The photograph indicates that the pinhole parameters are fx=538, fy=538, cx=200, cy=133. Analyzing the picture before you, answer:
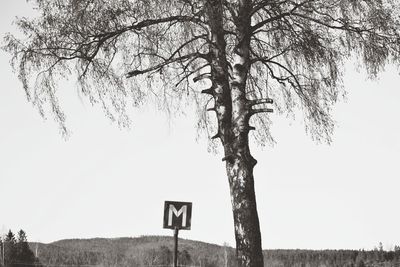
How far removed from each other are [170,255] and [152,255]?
2.30 meters

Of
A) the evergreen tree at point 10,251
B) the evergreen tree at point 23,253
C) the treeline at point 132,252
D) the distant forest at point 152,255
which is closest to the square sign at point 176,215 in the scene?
the distant forest at point 152,255

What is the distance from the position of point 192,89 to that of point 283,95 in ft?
5.77

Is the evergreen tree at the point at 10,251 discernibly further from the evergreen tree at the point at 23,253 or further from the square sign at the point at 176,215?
the square sign at the point at 176,215

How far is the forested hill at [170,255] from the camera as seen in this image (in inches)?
1518

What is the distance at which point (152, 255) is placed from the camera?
6669cm

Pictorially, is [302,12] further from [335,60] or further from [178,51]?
[178,51]

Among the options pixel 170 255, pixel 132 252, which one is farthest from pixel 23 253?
pixel 132 252

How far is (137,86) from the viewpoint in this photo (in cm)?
984

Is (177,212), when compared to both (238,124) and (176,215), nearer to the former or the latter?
(176,215)

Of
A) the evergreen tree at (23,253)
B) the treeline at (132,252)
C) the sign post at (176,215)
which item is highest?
the treeline at (132,252)

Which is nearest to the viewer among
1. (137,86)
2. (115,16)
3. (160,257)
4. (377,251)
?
(115,16)

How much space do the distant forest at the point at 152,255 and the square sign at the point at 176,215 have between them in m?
21.1

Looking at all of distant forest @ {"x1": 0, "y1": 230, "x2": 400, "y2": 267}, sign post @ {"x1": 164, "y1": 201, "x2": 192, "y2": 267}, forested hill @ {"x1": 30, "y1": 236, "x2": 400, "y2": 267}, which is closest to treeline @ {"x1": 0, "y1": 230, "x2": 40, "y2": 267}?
distant forest @ {"x1": 0, "y1": 230, "x2": 400, "y2": 267}

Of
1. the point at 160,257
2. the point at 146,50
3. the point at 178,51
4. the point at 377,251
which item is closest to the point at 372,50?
the point at 178,51
